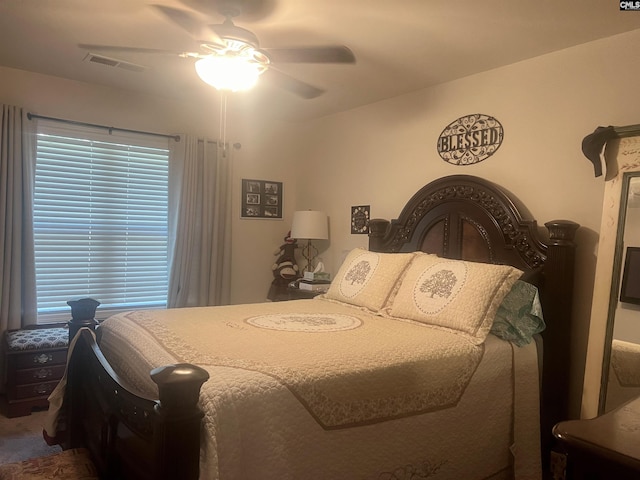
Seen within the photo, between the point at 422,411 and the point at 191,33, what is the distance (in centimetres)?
230

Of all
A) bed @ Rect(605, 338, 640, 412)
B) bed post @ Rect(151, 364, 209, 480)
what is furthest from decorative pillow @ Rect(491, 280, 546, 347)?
bed post @ Rect(151, 364, 209, 480)

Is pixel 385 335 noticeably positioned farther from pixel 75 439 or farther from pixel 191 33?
pixel 191 33

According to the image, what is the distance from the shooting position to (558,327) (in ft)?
8.27

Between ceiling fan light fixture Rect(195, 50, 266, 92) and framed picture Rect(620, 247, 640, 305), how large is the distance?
2.05 m

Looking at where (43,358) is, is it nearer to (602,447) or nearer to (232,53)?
(232,53)

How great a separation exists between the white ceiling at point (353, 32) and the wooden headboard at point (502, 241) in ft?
2.72

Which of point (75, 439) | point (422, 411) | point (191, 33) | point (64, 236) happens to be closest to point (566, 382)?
point (422, 411)

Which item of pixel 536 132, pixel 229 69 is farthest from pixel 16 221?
pixel 536 132

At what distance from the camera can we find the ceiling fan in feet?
6.83

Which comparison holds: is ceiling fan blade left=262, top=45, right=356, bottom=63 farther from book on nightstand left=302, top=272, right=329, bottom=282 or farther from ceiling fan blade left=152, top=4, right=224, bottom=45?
book on nightstand left=302, top=272, right=329, bottom=282

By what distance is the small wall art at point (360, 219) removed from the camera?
400 cm

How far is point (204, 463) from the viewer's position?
1.33m

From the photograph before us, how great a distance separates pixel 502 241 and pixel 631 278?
73cm

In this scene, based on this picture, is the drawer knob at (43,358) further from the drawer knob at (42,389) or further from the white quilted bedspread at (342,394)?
the white quilted bedspread at (342,394)
